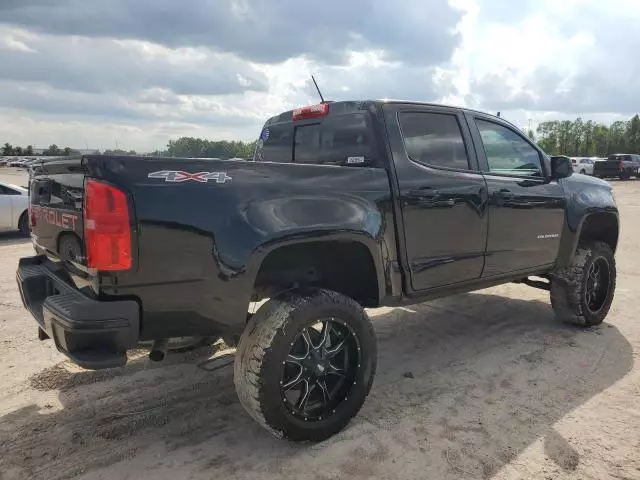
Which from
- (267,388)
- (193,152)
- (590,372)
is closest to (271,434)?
(267,388)

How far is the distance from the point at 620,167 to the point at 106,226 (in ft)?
126

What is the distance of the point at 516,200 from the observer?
14.5ft

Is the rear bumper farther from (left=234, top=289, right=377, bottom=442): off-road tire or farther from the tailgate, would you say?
(left=234, top=289, right=377, bottom=442): off-road tire

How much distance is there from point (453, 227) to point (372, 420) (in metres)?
1.45

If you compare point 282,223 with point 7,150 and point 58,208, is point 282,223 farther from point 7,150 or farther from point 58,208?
point 7,150

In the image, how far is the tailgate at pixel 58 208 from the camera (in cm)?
268

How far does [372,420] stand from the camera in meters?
3.36

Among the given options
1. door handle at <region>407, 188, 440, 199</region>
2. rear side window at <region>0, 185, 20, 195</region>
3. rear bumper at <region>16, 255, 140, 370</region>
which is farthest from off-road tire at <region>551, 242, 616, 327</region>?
rear side window at <region>0, 185, 20, 195</region>

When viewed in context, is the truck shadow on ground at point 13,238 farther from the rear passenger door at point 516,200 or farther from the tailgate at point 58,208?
the rear passenger door at point 516,200

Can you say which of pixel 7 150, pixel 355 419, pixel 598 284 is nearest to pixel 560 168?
pixel 598 284

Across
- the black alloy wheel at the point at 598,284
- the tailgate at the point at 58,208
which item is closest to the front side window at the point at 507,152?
the black alloy wheel at the point at 598,284

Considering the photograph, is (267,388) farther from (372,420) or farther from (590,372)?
(590,372)

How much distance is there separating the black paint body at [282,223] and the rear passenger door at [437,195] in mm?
10

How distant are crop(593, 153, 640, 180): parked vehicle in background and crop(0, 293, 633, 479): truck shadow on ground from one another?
3465 centimetres
